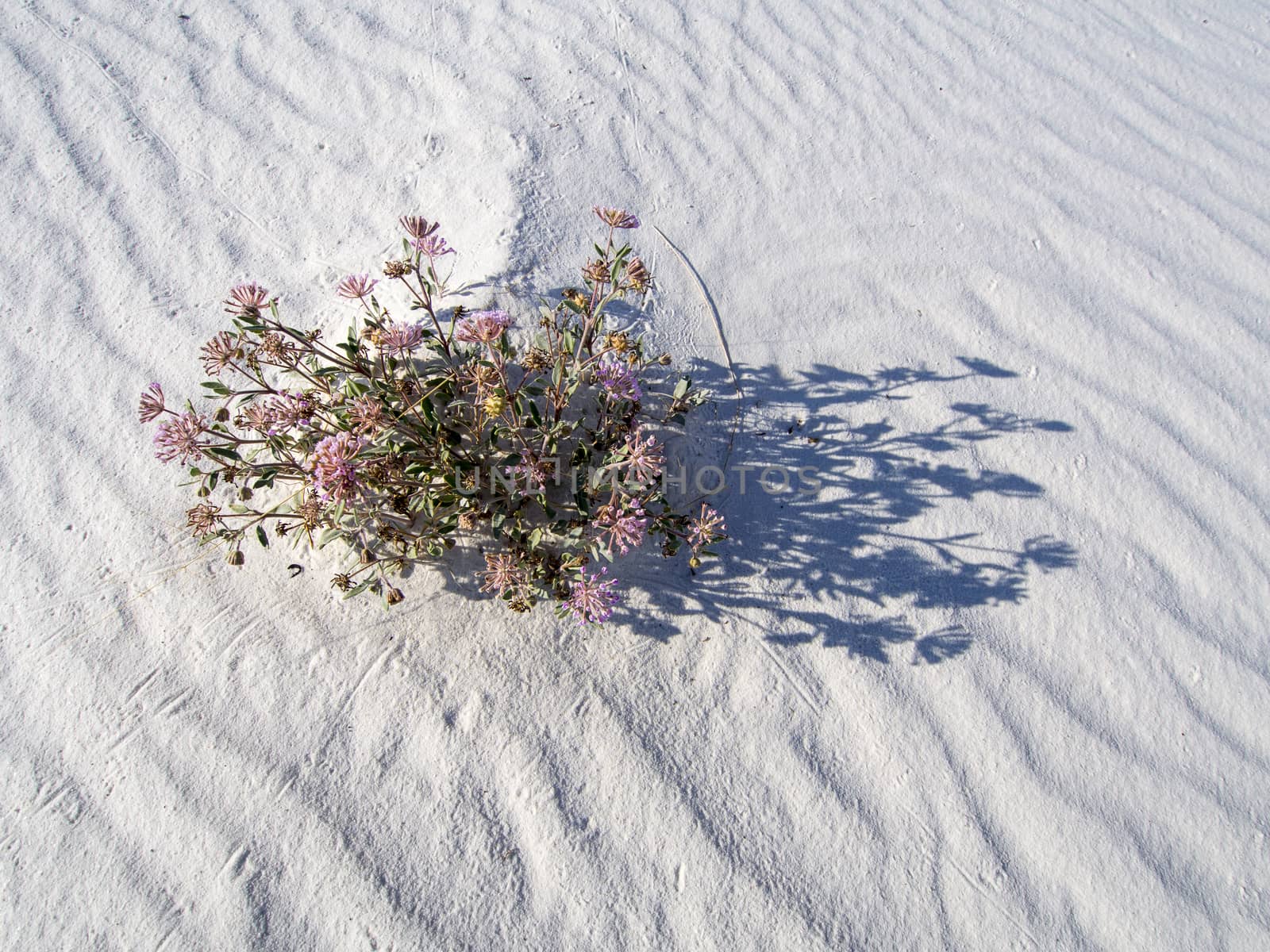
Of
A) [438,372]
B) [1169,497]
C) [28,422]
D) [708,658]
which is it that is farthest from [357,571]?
[1169,497]

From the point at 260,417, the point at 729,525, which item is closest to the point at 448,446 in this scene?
the point at 260,417

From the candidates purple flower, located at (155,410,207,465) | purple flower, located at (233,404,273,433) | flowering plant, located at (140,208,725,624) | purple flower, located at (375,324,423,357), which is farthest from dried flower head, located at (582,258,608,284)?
purple flower, located at (155,410,207,465)

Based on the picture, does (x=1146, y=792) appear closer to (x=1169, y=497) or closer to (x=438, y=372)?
(x=1169, y=497)

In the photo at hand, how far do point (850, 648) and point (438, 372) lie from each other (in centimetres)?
173

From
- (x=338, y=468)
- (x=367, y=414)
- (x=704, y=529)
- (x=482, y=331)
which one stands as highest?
(x=482, y=331)

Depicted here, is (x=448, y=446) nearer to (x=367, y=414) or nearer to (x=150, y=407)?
(x=367, y=414)

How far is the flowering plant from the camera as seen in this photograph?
224cm

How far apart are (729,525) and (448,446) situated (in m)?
1.03

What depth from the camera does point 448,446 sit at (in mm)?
2510

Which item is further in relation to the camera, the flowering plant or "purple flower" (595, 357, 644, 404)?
"purple flower" (595, 357, 644, 404)

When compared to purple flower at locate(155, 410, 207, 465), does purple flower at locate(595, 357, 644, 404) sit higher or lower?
higher

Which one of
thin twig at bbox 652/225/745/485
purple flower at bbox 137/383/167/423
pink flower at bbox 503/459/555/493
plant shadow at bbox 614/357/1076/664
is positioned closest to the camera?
purple flower at bbox 137/383/167/423

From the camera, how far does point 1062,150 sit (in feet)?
12.6

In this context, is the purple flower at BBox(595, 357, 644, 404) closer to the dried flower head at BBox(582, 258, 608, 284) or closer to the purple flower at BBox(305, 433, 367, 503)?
the dried flower head at BBox(582, 258, 608, 284)
